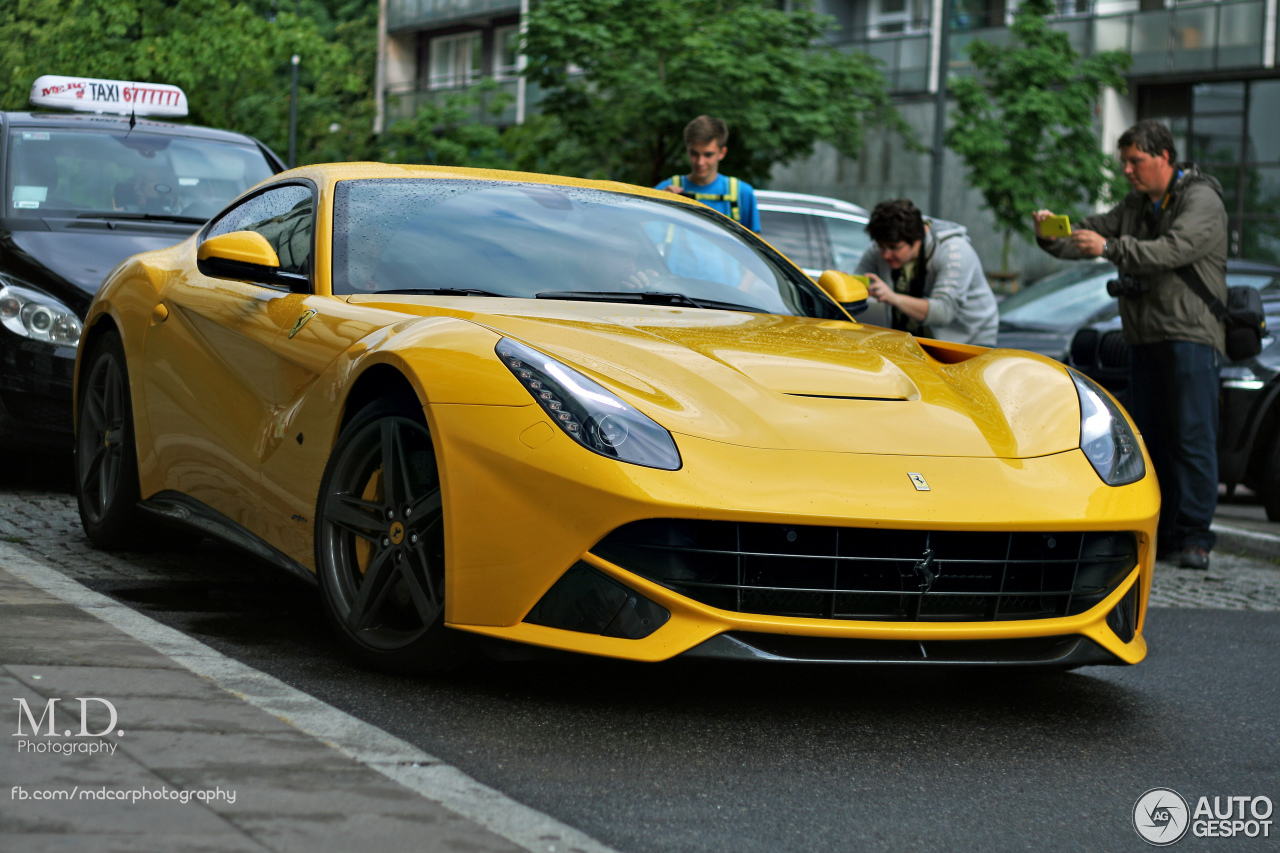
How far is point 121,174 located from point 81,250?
1170 millimetres

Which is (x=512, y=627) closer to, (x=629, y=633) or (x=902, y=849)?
(x=629, y=633)

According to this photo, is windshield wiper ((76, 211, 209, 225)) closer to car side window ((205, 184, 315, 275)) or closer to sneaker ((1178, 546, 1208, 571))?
car side window ((205, 184, 315, 275))

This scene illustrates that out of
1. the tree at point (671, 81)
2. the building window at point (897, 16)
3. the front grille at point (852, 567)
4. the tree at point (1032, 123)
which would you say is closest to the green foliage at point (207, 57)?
→ the tree at point (671, 81)

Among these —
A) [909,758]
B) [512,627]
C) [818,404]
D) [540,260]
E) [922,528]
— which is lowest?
[909,758]

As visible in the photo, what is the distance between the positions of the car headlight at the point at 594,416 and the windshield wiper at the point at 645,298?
0.89 meters

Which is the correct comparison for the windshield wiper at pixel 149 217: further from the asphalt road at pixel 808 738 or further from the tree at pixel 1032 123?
the tree at pixel 1032 123

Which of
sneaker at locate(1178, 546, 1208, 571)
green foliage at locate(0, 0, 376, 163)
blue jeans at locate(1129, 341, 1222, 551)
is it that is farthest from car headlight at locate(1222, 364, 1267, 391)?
green foliage at locate(0, 0, 376, 163)

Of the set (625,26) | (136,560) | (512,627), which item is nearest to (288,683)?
(512,627)

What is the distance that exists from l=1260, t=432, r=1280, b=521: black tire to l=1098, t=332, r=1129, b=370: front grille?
0.99 meters

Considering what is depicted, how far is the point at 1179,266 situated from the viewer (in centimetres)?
715

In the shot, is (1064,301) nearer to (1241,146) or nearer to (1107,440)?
(1107,440)

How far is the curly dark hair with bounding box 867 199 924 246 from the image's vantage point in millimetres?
7051

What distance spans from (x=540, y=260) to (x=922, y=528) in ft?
5.41

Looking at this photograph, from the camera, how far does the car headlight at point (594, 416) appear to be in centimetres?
352
